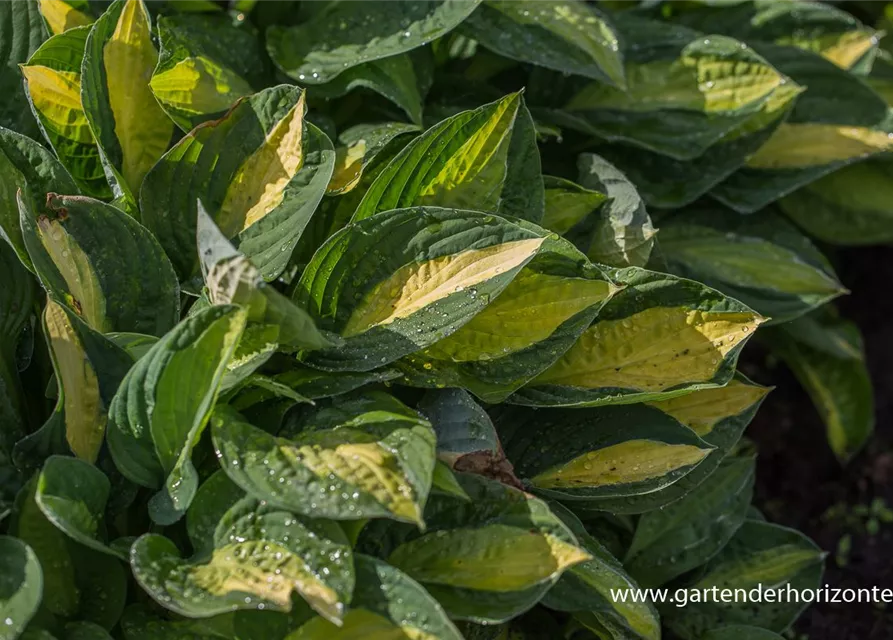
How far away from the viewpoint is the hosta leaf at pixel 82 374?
40.8 inches

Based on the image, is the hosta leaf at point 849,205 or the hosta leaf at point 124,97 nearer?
the hosta leaf at point 124,97

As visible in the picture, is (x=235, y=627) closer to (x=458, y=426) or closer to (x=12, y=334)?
(x=458, y=426)

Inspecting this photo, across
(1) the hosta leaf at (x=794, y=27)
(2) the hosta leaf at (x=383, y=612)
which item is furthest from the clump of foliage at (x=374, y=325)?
(1) the hosta leaf at (x=794, y=27)

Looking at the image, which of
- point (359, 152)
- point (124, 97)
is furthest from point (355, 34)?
point (124, 97)

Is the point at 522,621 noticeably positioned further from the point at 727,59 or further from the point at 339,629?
the point at 727,59

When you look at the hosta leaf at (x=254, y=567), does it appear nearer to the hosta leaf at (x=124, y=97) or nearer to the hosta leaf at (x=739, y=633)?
the hosta leaf at (x=124, y=97)

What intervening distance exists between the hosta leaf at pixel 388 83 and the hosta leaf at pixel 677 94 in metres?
0.29

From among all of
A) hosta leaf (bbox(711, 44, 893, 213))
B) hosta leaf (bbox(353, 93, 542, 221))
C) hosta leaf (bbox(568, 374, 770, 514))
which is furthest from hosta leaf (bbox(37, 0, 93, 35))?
hosta leaf (bbox(711, 44, 893, 213))

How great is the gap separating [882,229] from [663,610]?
97 centimetres

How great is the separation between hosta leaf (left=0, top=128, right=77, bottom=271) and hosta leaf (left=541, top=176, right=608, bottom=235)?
0.66 meters

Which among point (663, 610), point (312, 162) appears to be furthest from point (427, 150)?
point (663, 610)

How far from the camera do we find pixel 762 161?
177 centimetres

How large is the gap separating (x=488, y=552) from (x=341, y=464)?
0.68 ft

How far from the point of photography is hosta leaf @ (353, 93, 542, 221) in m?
1.21
